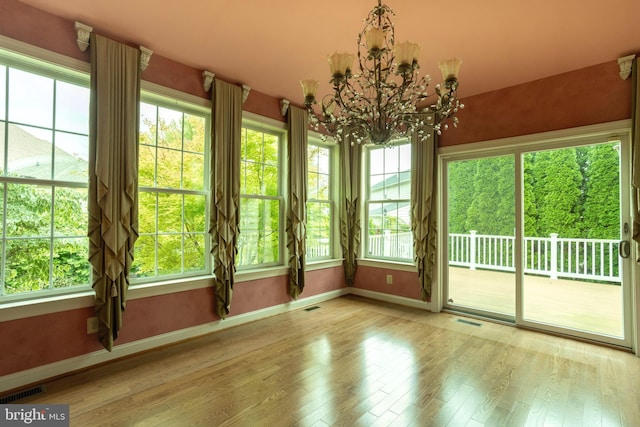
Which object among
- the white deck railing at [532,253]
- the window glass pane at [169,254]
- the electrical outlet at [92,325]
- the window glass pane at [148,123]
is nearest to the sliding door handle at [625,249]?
the white deck railing at [532,253]

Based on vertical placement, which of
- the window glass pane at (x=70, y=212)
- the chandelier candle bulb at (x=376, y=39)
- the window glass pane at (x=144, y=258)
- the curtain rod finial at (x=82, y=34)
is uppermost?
the curtain rod finial at (x=82, y=34)

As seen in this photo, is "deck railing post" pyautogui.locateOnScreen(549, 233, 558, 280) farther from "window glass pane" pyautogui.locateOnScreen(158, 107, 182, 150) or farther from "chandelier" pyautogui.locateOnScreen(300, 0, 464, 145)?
"window glass pane" pyautogui.locateOnScreen(158, 107, 182, 150)

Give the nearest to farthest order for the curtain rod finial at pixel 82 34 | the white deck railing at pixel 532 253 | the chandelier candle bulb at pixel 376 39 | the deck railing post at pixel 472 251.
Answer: the chandelier candle bulb at pixel 376 39 < the curtain rod finial at pixel 82 34 < the white deck railing at pixel 532 253 < the deck railing post at pixel 472 251

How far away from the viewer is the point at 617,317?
3635 mm

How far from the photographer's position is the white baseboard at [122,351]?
2283mm

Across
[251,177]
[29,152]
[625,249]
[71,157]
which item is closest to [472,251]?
[625,249]

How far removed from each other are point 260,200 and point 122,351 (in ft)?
7.16

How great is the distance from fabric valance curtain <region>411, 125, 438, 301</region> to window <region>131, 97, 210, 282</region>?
279cm

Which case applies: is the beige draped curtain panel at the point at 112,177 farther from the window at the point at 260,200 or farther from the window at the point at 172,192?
the window at the point at 260,200

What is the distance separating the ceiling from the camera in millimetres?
2330

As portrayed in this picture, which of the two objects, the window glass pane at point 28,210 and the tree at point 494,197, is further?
the tree at point 494,197

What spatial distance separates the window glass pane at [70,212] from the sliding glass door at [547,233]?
422 cm

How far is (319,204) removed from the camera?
16.1 feet

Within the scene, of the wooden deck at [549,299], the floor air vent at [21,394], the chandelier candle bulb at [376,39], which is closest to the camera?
the chandelier candle bulb at [376,39]
